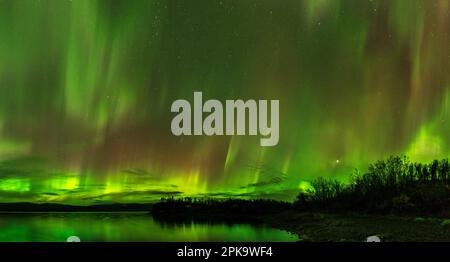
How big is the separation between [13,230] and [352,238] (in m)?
3.74

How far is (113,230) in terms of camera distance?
584 centimetres

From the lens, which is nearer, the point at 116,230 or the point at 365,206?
the point at 116,230

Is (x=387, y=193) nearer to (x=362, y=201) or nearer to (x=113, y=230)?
(x=362, y=201)

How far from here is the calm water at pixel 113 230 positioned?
17.9ft

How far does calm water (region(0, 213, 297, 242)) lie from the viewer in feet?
17.9

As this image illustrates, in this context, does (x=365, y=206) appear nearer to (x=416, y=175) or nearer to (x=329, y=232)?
(x=416, y=175)

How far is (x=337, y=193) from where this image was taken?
22.3 feet

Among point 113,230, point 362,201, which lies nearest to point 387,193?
point 362,201

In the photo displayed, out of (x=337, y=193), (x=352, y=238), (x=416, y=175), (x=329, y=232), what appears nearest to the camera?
(x=352, y=238)
